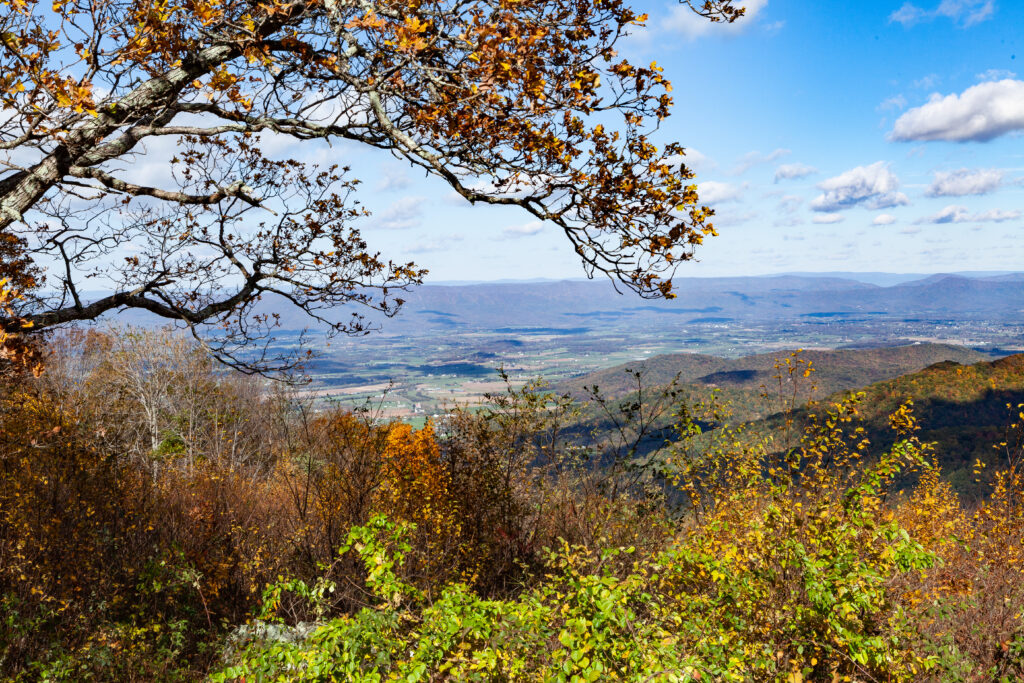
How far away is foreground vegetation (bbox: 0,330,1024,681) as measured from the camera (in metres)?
4.07

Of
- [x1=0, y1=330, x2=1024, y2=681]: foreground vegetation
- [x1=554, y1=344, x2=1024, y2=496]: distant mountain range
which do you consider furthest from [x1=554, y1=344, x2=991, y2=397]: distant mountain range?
[x1=0, y1=330, x2=1024, y2=681]: foreground vegetation

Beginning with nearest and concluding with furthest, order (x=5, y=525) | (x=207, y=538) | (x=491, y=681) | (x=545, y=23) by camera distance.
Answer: (x=491, y=681)
(x=545, y=23)
(x=5, y=525)
(x=207, y=538)

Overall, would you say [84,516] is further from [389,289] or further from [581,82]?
[581,82]

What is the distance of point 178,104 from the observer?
5.27 metres

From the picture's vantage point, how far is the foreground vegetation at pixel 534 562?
407 cm

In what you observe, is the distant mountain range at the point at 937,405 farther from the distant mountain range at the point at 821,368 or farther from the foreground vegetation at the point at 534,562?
the distant mountain range at the point at 821,368

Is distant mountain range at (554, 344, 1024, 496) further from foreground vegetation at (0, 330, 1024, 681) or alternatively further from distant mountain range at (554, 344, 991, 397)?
distant mountain range at (554, 344, 991, 397)

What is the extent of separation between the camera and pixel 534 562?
719 cm

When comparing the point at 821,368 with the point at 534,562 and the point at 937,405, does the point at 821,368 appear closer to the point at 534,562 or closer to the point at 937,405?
the point at 937,405

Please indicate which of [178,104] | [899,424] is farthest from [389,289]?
[899,424]

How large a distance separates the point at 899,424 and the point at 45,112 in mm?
7594

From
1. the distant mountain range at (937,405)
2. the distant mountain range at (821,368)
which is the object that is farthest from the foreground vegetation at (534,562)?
the distant mountain range at (821,368)

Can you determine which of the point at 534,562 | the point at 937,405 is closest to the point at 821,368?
the point at 937,405

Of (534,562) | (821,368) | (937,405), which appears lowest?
(821,368)
